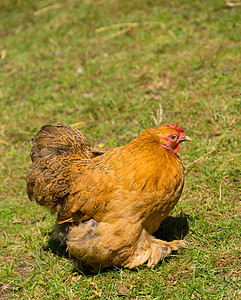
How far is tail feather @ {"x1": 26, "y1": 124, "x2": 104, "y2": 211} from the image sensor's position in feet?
11.8

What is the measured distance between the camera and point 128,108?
229 inches

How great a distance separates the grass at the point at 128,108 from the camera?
340 centimetres

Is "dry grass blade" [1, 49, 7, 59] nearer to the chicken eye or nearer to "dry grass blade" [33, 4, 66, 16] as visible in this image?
"dry grass blade" [33, 4, 66, 16]

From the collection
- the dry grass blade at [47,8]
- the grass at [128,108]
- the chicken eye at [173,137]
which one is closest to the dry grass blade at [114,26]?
the grass at [128,108]

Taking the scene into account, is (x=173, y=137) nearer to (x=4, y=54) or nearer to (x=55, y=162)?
(x=55, y=162)

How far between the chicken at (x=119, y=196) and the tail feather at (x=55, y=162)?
0.01m

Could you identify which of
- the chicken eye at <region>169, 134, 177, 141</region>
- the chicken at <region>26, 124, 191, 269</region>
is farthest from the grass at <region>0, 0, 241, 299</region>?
the chicken eye at <region>169, 134, 177, 141</region>

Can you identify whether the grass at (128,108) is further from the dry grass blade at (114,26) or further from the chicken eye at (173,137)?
the chicken eye at (173,137)

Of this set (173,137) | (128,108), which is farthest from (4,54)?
(173,137)

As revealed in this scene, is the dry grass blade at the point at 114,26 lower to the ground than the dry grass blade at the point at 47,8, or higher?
lower

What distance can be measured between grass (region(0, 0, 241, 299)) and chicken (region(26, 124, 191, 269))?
0.27 metres

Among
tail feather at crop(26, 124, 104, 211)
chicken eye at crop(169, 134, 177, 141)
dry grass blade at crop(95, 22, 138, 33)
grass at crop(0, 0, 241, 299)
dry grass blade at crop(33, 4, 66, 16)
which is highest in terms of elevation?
chicken eye at crop(169, 134, 177, 141)

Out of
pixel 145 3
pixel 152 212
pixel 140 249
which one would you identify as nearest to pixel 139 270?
pixel 140 249

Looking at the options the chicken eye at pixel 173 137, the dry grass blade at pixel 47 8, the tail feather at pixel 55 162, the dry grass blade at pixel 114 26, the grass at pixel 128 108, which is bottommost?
the grass at pixel 128 108
